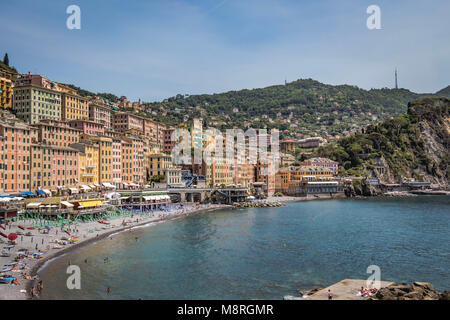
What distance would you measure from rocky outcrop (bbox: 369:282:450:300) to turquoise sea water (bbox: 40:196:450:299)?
5.35 m

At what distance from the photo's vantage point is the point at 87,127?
3191 inches

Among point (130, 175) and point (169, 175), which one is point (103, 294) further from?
point (169, 175)

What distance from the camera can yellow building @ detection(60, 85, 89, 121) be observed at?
3438 inches

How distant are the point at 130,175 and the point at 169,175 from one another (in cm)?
1084

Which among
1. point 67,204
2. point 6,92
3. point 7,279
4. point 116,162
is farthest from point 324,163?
point 7,279

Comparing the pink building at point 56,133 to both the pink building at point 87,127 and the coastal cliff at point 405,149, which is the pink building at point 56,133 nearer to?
the pink building at point 87,127

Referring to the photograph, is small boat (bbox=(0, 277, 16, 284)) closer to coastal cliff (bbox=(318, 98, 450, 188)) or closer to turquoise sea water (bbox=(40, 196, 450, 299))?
turquoise sea water (bbox=(40, 196, 450, 299))

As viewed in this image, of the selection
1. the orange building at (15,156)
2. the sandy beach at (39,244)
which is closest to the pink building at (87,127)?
the orange building at (15,156)

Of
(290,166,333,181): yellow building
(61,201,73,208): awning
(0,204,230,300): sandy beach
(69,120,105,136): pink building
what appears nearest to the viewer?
(0,204,230,300): sandy beach

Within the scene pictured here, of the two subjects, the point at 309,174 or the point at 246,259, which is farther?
the point at 309,174

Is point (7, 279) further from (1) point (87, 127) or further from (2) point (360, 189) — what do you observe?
(2) point (360, 189)

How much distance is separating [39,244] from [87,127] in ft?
152

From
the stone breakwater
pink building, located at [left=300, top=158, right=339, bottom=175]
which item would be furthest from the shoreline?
pink building, located at [left=300, top=158, right=339, bottom=175]
